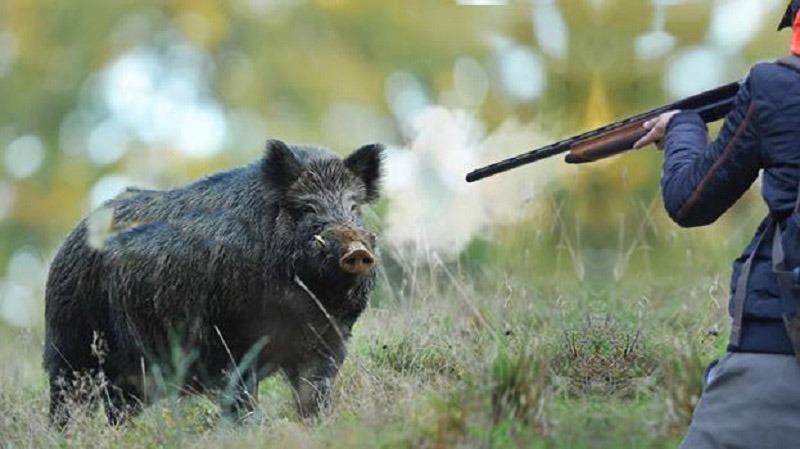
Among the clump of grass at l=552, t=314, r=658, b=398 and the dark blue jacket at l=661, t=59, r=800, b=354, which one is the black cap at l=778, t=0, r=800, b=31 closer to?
the dark blue jacket at l=661, t=59, r=800, b=354

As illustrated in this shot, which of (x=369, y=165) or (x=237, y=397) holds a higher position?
(x=369, y=165)

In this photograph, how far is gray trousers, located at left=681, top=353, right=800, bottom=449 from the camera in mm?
3219

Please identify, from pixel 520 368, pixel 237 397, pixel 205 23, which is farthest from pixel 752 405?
pixel 205 23

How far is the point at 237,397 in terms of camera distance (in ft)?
19.9

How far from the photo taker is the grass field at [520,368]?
449 centimetres

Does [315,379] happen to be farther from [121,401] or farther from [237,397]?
[121,401]

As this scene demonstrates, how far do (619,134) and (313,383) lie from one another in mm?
2622

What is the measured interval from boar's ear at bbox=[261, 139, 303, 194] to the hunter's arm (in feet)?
10.3

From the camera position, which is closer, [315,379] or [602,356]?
[602,356]

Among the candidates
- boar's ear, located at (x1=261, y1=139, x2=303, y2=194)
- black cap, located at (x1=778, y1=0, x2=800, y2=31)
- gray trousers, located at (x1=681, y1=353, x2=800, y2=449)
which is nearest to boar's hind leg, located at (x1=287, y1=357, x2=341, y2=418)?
boar's ear, located at (x1=261, y1=139, x2=303, y2=194)

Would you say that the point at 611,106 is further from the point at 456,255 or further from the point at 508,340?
the point at 508,340

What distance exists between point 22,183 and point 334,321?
22.9 feet

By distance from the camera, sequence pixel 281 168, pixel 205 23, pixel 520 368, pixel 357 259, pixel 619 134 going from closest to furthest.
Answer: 1. pixel 619 134
2. pixel 520 368
3. pixel 357 259
4. pixel 281 168
5. pixel 205 23

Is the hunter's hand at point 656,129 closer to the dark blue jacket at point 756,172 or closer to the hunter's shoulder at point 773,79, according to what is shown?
the dark blue jacket at point 756,172
